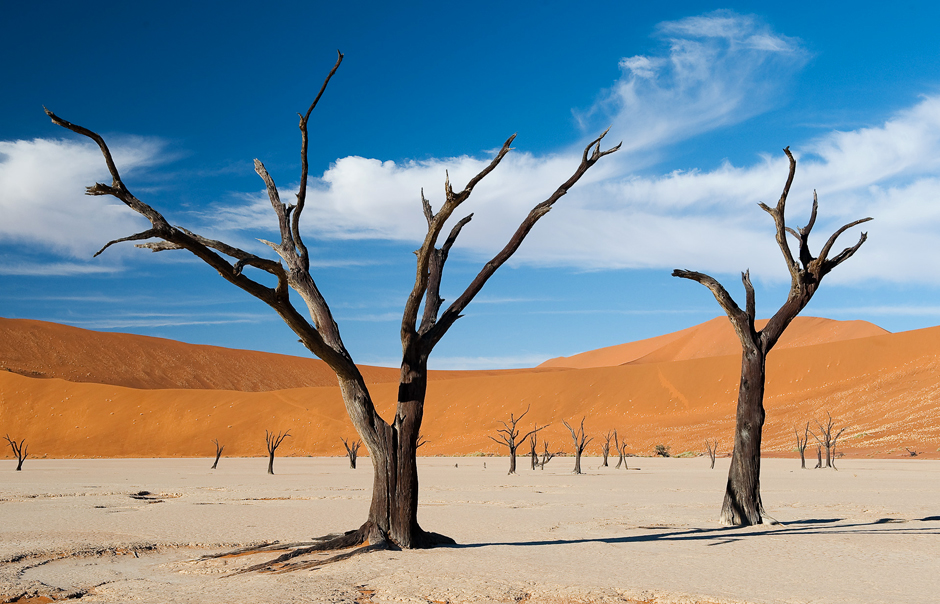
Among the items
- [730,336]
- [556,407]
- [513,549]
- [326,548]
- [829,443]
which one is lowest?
[513,549]

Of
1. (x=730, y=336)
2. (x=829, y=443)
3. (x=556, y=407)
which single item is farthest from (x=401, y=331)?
(x=730, y=336)

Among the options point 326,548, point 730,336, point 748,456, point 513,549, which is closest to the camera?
point 326,548

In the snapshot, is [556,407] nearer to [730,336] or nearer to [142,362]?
[142,362]

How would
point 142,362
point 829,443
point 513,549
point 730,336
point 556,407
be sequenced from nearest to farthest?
1. point 513,549
2. point 829,443
3. point 556,407
4. point 142,362
5. point 730,336

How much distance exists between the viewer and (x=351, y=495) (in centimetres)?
2158

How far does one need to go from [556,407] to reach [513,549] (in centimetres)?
6384

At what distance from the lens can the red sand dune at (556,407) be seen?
55812 mm

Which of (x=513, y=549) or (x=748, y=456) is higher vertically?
(x=748, y=456)

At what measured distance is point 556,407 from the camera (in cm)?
7262

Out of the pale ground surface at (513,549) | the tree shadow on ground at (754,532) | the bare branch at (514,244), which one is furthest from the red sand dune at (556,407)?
the bare branch at (514,244)

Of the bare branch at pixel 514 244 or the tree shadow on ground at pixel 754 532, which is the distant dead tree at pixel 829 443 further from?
the bare branch at pixel 514 244

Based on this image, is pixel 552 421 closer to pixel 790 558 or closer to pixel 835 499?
pixel 835 499

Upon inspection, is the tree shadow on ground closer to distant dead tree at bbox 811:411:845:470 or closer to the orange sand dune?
distant dead tree at bbox 811:411:845:470

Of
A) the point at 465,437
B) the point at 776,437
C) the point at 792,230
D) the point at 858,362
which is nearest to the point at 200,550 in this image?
the point at 792,230
